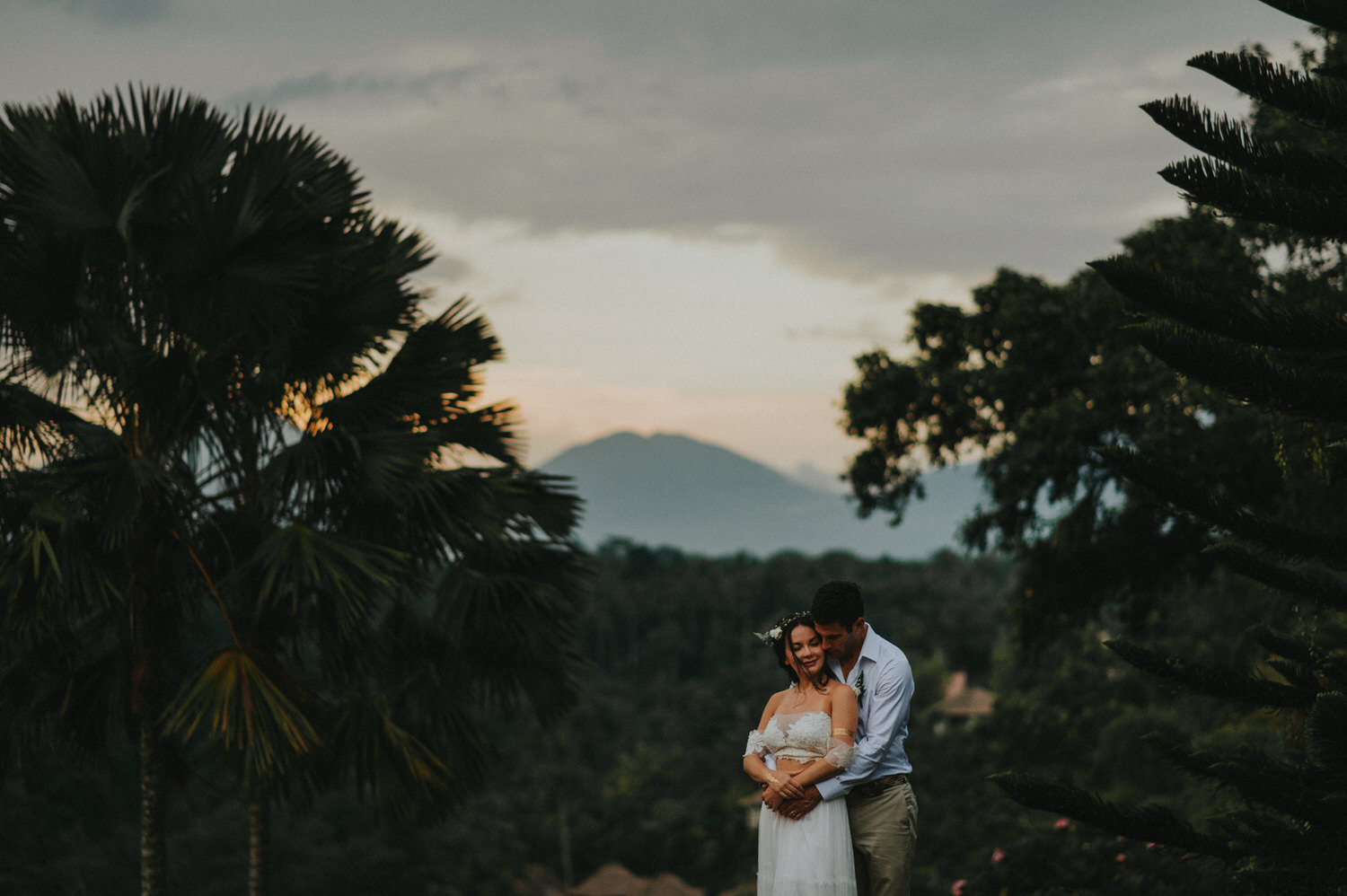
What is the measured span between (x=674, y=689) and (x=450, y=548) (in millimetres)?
55141

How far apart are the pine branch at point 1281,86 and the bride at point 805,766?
2422 mm

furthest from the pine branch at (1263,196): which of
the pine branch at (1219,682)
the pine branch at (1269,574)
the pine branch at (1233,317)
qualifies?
the pine branch at (1219,682)

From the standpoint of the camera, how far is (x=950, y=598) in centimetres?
6419

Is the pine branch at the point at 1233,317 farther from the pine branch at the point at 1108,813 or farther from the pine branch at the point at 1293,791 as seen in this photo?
the pine branch at the point at 1108,813

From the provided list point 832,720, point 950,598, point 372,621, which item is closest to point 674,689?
point 950,598

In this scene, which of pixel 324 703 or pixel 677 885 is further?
pixel 677 885

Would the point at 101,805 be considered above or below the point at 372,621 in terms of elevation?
below

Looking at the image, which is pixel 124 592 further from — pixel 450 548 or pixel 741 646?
pixel 741 646

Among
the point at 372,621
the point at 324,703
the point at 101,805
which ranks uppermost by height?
the point at 372,621

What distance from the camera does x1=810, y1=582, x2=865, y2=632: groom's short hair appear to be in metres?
4.12

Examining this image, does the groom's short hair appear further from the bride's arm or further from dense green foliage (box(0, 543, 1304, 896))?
dense green foliage (box(0, 543, 1304, 896))

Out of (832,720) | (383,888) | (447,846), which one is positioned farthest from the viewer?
(447,846)

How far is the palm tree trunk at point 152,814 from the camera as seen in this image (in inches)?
307

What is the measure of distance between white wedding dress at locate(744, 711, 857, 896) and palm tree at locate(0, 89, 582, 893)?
11.7 ft
